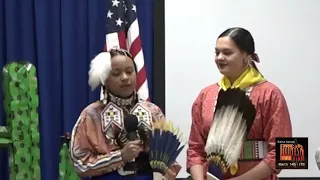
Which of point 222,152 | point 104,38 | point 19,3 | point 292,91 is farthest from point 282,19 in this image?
point 19,3

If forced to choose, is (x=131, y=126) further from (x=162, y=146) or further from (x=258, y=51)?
(x=258, y=51)

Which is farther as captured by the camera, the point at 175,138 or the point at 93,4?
the point at 93,4

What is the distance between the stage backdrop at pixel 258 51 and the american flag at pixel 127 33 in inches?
8.6

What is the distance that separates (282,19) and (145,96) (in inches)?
38.0

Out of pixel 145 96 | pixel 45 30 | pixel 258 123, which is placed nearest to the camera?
pixel 258 123

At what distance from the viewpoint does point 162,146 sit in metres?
2.08

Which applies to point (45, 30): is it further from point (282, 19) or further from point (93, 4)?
point (282, 19)

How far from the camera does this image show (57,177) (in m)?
3.19

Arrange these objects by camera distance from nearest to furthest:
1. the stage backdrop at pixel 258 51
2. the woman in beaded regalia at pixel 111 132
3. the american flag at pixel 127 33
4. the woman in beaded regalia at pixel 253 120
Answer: the woman in beaded regalia at pixel 253 120, the woman in beaded regalia at pixel 111 132, the american flag at pixel 127 33, the stage backdrop at pixel 258 51

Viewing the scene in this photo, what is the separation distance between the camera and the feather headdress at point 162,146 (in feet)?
6.84

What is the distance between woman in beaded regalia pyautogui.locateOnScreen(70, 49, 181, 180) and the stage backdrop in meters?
0.95

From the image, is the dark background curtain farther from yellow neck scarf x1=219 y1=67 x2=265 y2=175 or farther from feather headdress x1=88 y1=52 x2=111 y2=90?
yellow neck scarf x1=219 y1=67 x2=265 y2=175

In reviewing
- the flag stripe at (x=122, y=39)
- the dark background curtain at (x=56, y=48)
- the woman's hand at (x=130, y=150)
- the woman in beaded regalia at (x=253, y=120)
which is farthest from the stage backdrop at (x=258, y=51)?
the woman's hand at (x=130, y=150)

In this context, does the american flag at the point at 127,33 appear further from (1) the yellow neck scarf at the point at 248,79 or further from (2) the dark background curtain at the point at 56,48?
(1) the yellow neck scarf at the point at 248,79
